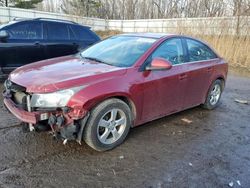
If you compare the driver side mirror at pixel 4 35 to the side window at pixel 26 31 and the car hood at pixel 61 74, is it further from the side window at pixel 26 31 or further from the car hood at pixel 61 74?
the car hood at pixel 61 74

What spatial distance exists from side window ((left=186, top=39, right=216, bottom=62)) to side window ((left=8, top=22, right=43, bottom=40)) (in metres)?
4.08

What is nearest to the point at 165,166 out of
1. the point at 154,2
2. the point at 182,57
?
the point at 182,57

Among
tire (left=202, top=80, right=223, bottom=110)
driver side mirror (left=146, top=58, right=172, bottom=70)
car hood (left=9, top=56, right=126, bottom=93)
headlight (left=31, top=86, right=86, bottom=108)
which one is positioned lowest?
tire (left=202, top=80, right=223, bottom=110)

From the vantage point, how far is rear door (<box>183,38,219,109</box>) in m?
5.18

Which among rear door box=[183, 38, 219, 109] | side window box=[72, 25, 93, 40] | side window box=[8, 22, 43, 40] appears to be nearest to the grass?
side window box=[72, 25, 93, 40]

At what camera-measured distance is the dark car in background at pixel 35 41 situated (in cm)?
695

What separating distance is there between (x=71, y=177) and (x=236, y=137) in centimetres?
289

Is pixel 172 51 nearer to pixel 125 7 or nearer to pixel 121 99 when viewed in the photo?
pixel 121 99

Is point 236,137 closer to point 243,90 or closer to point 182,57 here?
point 182,57

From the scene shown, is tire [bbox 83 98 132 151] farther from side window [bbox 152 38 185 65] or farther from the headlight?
side window [bbox 152 38 185 65]

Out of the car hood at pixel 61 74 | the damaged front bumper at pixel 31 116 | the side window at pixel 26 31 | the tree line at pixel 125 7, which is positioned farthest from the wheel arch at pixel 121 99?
the tree line at pixel 125 7

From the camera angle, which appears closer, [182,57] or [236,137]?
[236,137]

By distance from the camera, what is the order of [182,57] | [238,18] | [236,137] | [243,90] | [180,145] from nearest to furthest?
[180,145]
[236,137]
[182,57]
[243,90]
[238,18]

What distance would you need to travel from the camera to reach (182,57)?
5.07 m
